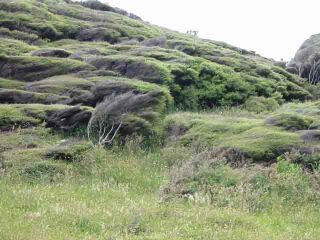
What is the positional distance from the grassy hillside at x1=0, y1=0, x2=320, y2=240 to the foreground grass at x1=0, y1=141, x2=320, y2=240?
0.03m

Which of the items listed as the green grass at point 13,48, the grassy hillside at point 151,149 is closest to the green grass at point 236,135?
the grassy hillside at point 151,149

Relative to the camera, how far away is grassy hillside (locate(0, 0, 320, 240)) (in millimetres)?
10125

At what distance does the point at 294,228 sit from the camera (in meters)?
10.4

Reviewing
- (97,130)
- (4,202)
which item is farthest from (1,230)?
(97,130)

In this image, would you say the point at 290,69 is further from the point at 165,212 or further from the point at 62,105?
the point at 165,212

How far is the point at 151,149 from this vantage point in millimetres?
20578

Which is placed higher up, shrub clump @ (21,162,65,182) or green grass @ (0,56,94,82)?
green grass @ (0,56,94,82)

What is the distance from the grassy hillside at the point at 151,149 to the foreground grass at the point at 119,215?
0.11 feet

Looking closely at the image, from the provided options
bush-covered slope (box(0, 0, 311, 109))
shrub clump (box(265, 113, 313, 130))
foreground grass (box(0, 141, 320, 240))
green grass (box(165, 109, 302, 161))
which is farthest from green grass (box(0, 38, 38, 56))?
foreground grass (box(0, 141, 320, 240))

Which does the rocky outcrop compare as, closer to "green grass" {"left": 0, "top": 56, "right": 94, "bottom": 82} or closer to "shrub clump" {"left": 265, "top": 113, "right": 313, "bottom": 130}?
"green grass" {"left": 0, "top": 56, "right": 94, "bottom": 82}

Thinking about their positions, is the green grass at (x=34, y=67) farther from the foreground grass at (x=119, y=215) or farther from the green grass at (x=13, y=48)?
the foreground grass at (x=119, y=215)

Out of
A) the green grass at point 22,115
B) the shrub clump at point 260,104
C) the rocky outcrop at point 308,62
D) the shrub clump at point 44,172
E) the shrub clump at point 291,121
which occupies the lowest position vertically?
the shrub clump at point 44,172

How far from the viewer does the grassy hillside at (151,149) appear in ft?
33.2

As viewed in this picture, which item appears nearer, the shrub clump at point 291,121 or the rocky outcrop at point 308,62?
the shrub clump at point 291,121
